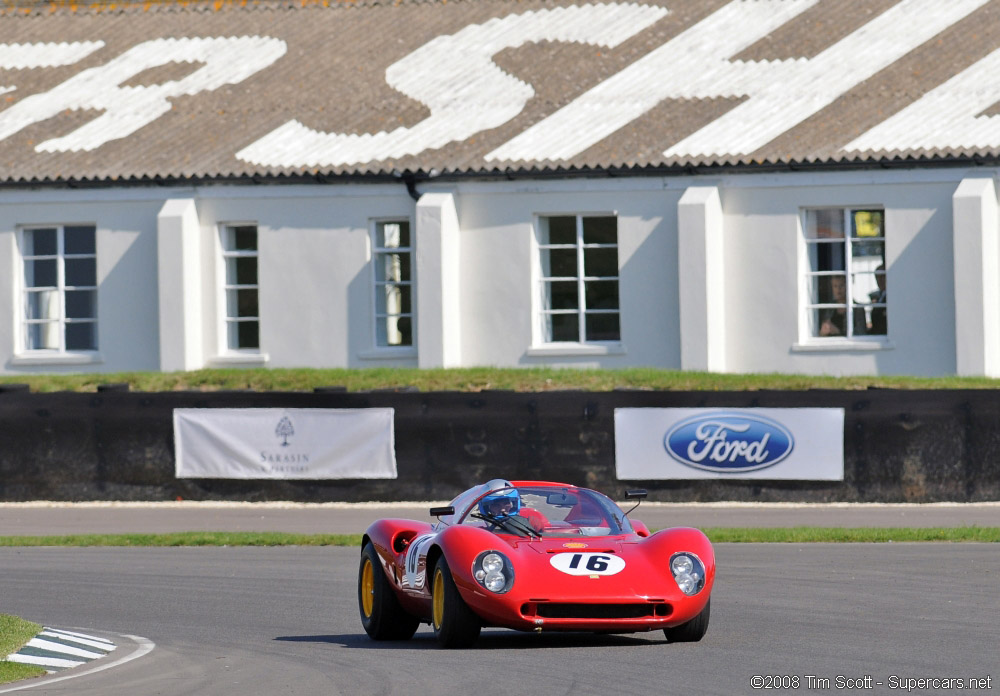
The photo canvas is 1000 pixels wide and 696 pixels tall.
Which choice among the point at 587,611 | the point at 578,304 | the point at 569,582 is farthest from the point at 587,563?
the point at 578,304

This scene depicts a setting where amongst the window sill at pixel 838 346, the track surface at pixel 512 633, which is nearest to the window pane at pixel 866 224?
the window sill at pixel 838 346

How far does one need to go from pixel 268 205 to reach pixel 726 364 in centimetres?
879

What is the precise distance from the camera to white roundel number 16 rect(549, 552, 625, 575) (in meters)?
10.4

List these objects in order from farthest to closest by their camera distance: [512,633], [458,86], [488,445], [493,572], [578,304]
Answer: [458,86] < [578,304] < [488,445] < [512,633] < [493,572]

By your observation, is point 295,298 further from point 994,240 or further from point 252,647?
point 252,647

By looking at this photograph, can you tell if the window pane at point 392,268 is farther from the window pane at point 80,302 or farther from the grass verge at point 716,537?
the grass verge at point 716,537

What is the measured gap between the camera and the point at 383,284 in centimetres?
3016

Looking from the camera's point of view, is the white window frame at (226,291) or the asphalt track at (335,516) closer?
the asphalt track at (335,516)

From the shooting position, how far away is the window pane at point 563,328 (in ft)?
97.7

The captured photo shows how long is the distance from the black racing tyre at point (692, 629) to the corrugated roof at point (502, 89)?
1792cm

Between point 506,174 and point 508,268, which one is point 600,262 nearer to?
point 508,268

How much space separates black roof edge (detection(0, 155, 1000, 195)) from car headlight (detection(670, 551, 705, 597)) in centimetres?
1782

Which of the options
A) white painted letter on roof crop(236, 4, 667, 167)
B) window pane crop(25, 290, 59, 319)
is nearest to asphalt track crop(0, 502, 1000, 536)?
window pane crop(25, 290, 59, 319)

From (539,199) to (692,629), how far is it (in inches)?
751
